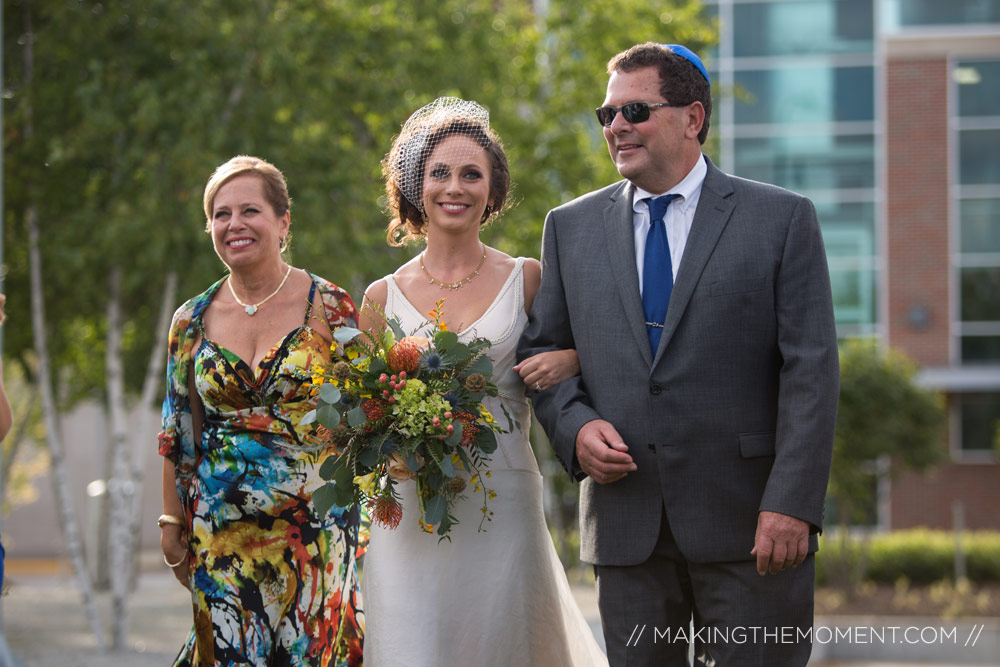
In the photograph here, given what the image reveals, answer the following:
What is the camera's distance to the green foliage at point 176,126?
10367mm

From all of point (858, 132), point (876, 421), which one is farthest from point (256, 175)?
point (858, 132)

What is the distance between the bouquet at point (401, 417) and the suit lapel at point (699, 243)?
0.69 meters

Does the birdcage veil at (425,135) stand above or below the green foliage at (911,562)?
above

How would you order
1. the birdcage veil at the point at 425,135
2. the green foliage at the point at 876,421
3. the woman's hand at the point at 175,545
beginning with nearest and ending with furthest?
the birdcage veil at the point at 425,135 < the woman's hand at the point at 175,545 < the green foliage at the point at 876,421

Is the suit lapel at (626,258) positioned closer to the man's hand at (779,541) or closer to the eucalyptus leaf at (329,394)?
the man's hand at (779,541)

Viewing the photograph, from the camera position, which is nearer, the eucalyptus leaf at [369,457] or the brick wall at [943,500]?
the eucalyptus leaf at [369,457]

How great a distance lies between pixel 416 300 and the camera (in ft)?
15.6

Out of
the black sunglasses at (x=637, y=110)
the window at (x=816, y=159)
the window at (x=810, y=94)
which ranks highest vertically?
the window at (x=810, y=94)

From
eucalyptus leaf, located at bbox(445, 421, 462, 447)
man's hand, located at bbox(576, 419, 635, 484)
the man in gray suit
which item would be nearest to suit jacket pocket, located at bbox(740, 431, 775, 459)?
the man in gray suit

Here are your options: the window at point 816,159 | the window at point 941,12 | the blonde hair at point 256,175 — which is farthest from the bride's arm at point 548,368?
the window at point 941,12

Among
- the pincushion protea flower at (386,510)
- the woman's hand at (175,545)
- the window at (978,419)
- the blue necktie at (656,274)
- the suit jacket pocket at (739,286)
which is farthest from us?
the window at (978,419)

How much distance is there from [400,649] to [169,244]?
6889 mm

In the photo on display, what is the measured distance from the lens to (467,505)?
4574 millimetres

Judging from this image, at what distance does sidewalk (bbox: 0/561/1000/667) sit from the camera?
1070 centimetres
